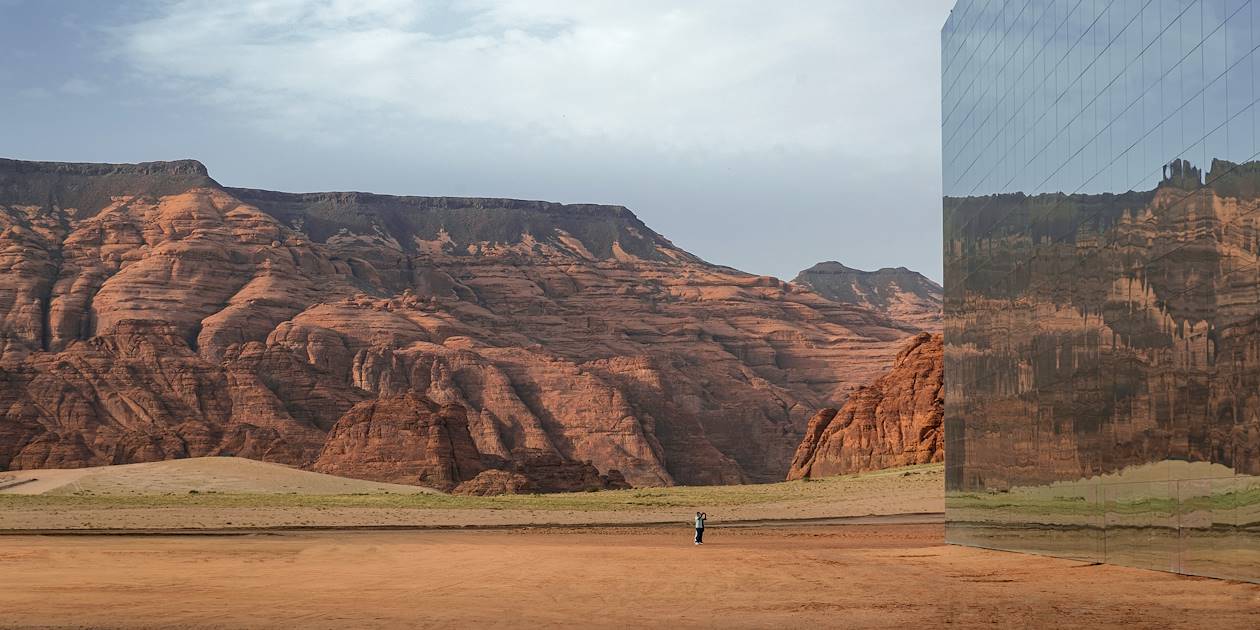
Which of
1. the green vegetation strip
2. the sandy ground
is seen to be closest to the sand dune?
the green vegetation strip

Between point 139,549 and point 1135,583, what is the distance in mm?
24355

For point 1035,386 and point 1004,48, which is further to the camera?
point 1004,48

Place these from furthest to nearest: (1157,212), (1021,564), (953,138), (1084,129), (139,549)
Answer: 1. (953,138)
2. (139,549)
3. (1021,564)
4. (1084,129)
5. (1157,212)

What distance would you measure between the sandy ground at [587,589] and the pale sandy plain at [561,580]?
51 millimetres

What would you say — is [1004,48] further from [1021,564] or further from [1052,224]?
[1021,564]

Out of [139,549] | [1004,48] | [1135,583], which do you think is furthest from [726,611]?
[139,549]

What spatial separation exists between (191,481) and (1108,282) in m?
86.6

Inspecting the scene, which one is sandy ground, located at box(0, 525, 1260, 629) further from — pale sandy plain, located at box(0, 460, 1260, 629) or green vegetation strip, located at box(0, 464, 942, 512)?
green vegetation strip, located at box(0, 464, 942, 512)

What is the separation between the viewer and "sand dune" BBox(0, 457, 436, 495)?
99500mm

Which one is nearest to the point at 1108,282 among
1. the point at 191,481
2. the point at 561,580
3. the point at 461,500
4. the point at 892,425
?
the point at 561,580

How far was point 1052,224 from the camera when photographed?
31.1 metres

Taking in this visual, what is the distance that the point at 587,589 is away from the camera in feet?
80.9

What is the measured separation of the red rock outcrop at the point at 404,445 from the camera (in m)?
123

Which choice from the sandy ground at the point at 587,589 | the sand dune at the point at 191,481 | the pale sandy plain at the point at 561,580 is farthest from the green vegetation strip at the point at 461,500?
→ the sandy ground at the point at 587,589
